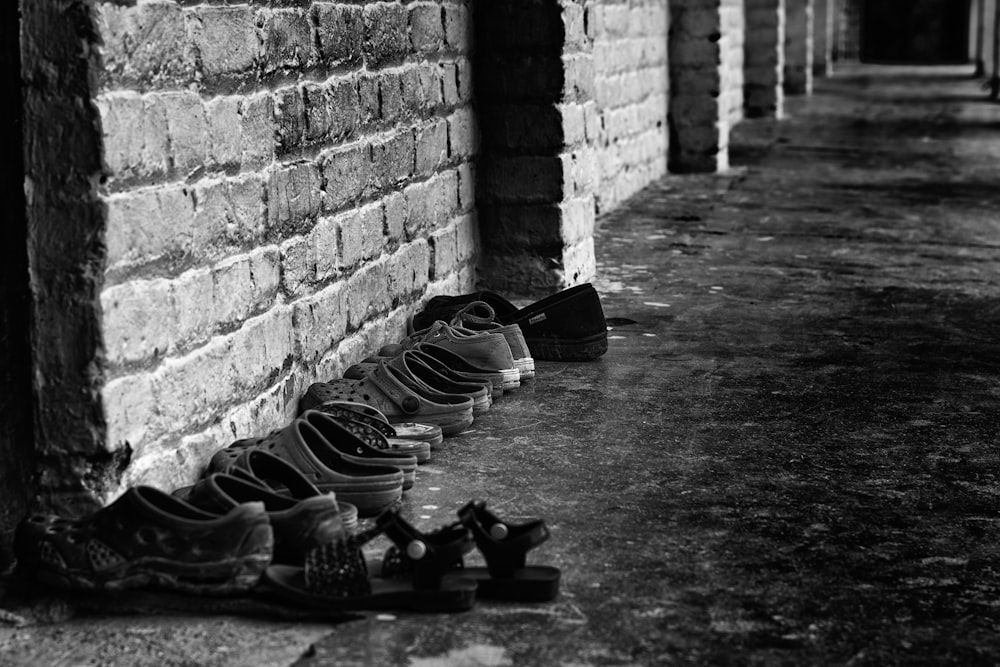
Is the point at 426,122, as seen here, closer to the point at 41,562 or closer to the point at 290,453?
the point at 290,453

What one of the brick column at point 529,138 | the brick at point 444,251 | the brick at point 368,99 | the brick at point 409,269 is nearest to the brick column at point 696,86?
the brick column at point 529,138

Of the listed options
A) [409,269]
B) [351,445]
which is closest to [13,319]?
[351,445]

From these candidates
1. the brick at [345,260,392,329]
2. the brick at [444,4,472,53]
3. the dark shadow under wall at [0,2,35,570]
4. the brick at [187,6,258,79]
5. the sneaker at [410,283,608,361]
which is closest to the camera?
the dark shadow under wall at [0,2,35,570]

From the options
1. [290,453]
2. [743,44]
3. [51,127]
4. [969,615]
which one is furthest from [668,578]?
[743,44]

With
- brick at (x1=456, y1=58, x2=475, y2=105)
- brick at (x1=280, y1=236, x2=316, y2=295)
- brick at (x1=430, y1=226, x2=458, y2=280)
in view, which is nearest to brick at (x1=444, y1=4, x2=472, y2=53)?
brick at (x1=456, y1=58, x2=475, y2=105)

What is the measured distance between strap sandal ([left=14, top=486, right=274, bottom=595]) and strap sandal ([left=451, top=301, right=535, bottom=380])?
5.33 ft

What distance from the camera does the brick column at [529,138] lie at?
4879 mm

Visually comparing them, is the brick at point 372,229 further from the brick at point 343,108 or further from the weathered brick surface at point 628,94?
the weathered brick surface at point 628,94

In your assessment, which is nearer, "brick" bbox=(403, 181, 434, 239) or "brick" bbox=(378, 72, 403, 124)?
"brick" bbox=(378, 72, 403, 124)

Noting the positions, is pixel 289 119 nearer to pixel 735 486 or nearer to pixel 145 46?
pixel 145 46

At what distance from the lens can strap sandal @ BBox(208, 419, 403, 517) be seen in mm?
2795

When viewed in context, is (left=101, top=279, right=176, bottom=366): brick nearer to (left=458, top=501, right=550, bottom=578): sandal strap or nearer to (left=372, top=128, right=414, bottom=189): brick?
(left=458, top=501, right=550, bottom=578): sandal strap

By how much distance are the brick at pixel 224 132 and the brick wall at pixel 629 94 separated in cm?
393

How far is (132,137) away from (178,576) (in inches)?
33.9
